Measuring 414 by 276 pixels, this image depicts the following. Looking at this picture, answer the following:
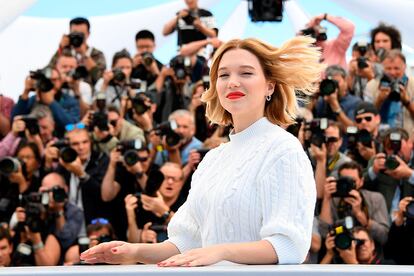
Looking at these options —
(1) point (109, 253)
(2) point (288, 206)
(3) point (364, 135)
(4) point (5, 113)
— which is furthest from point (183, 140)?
(2) point (288, 206)

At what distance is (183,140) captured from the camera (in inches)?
201

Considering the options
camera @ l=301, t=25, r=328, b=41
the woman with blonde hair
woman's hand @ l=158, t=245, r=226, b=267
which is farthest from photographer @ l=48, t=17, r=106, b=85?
woman's hand @ l=158, t=245, r=226, b=267

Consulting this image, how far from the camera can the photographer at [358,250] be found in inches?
185

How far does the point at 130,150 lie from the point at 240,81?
3255 millimetres

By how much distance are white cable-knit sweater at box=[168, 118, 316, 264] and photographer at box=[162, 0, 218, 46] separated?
418 centimetres

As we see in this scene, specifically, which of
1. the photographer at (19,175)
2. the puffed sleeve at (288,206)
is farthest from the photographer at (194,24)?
the puffed sleeve at (288,206)

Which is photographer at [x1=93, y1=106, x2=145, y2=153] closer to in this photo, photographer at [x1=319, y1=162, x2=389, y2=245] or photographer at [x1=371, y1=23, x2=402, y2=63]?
photographer at [x1=319, y1=162, x2=389, y2=245]

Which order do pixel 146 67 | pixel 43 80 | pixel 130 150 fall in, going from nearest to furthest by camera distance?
pixel 130 150 → pixel 43 80 → pixel 146 67

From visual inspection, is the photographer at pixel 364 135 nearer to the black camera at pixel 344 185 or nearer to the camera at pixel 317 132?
the camera at pixel 317 132

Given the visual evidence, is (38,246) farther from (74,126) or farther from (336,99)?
(336,99)

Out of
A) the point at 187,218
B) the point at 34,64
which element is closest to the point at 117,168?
the point at 34,64

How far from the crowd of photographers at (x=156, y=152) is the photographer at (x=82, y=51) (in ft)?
0.04

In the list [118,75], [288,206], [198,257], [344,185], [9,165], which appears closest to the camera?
[198,257]

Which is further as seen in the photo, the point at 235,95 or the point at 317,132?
the point at 317,132
